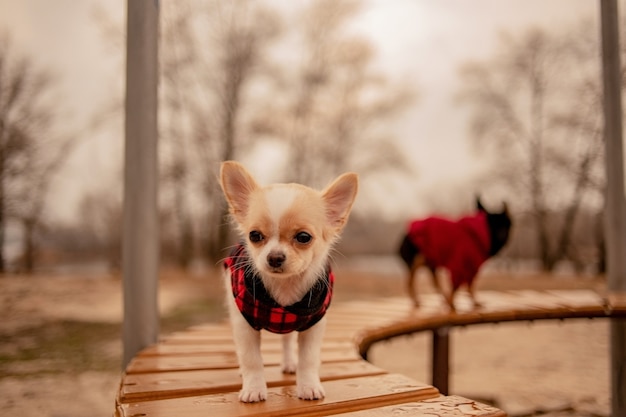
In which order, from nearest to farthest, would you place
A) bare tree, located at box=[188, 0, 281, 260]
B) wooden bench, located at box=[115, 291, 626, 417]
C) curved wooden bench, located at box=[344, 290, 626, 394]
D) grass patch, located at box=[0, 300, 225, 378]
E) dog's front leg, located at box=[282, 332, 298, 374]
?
wooden bench, located at box=[115, 291, 626, 417] → dog's front leg, located at box=[282, 332, 298, 374] → grass patch, located at box=[0, 300, 225, 378] → curved wooden bench, located at box=[344, 290, 626, 394] → bare tree, located at box=[188, 0, 281, 260]

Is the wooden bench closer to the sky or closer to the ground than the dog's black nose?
closer to the ground

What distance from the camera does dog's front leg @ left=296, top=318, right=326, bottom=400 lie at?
4.37 ft

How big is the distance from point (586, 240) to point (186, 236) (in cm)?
415

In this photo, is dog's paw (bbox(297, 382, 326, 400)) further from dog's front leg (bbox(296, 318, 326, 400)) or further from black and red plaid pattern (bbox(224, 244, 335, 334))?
black and red plaid pattern (bbox(224, 244, 335, 334))

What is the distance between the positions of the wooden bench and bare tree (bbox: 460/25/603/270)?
2.71 metres

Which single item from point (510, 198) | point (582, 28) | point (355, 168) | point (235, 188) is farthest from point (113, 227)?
point (582, 28)

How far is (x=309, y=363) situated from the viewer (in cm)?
137

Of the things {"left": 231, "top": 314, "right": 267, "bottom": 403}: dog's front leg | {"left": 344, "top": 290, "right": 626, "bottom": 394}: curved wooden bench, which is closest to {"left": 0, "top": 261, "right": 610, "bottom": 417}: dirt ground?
{"left": 344, "top": 290, "right": 626, "bottom": 394}: curved wooden bench

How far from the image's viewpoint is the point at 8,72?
262 centimetres

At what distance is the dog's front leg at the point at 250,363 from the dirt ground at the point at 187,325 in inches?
26.5

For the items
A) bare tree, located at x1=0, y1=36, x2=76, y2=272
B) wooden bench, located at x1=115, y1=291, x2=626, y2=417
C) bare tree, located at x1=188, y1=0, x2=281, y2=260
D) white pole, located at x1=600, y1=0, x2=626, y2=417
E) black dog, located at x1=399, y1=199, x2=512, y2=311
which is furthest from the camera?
bare tree, located at x1=188, y1=0, x2=281, y2=260

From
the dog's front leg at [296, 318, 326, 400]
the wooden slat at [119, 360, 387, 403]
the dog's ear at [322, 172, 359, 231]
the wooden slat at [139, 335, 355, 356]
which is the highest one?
the dog's ear at [322, 172, 359, 231]

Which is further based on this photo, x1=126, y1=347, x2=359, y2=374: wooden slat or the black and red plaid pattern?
x1=126, y1=347, x2=359, y2=374: wooden slat

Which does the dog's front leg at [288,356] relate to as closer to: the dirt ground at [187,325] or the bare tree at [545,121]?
the dirt ground at [187,325]
